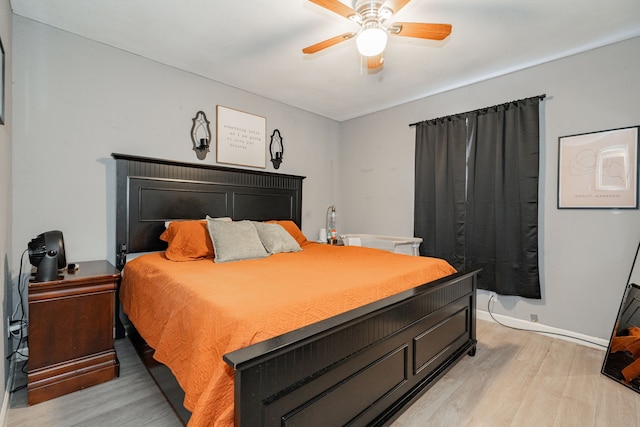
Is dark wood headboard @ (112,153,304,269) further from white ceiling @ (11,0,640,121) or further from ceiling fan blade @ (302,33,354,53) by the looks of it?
ceiling fan blade @ (302,33,354,53)

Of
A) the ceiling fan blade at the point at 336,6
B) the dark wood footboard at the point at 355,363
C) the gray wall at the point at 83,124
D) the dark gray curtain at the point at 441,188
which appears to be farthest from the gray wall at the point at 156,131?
the ceiling fan blade at the point at 336,6

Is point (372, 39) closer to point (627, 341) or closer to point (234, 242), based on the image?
point (234, 242)

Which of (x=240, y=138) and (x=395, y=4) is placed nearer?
(x=395, y=4)

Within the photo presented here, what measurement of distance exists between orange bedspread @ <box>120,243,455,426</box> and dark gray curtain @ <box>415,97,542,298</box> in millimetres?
1064

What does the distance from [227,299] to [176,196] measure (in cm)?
193

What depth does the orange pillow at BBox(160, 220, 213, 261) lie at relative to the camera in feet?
8.04

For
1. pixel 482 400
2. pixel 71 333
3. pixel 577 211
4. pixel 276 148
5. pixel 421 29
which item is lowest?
pixel 482 400

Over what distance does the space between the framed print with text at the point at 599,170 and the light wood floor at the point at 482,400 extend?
50.8 inches

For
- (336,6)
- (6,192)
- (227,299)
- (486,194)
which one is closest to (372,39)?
(336,6)

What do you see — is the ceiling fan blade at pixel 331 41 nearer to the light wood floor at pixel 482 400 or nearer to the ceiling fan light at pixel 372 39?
the ceiling fan light at pixel 372 39

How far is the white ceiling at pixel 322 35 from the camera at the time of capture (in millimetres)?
2113

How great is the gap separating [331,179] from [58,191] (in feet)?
10.5

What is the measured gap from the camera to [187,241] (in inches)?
99.0

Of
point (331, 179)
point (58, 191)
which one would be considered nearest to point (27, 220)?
point (58, 191)
